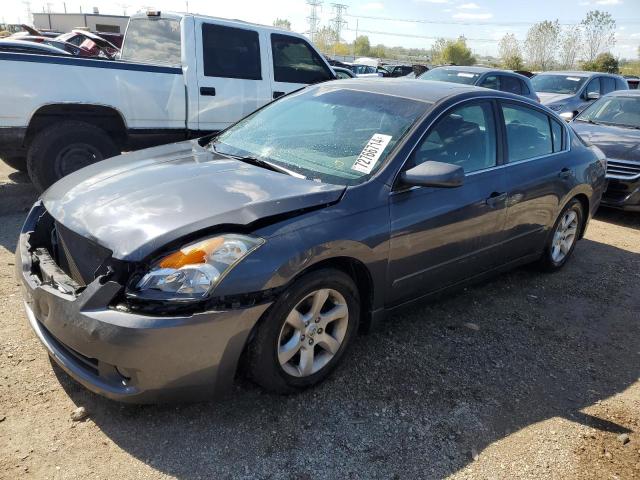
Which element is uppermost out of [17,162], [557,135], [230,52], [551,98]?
[230,52]

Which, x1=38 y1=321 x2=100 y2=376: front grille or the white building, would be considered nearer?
x1=38 y1=321 x2=100 y2=376: front grille

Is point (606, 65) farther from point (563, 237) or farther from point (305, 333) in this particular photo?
point (305, 333)

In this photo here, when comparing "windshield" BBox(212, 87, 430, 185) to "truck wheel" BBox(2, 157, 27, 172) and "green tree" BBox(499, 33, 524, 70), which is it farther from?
"green tree" BBox(499, 33, 524, 70)

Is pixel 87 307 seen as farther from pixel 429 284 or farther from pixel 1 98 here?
pixel 1 98

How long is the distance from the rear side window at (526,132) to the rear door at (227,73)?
139 inches

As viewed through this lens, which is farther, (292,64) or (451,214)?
(292,64)

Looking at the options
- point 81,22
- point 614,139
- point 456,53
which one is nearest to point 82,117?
point 614,139

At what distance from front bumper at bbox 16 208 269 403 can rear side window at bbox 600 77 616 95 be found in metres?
13.2

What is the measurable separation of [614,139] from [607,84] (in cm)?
687

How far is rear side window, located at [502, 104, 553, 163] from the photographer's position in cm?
396

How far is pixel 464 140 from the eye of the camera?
360cm

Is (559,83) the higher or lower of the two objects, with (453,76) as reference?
lower

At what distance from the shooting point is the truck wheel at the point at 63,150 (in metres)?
5.28

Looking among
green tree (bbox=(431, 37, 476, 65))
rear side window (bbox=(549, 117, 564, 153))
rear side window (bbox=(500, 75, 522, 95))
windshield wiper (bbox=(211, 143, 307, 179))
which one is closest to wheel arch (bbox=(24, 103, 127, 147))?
windshield wiper (bbox=(211, 143, 307, 179))
